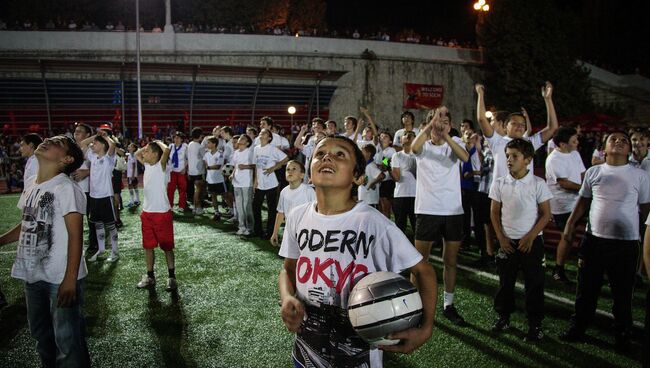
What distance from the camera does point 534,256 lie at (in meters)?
4.43

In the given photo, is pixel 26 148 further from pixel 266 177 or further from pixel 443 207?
pixel 443 207

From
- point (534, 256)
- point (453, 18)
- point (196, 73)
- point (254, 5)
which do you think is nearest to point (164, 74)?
point (196, 73)

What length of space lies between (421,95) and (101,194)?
26016mm

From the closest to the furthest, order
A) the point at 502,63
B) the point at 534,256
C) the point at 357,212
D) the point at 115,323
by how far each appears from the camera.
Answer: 1. the point at 357,212
2. the point at 534,256
3. the point at 115,323
4. the point at 502,63

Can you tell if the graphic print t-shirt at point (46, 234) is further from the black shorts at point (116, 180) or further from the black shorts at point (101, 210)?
the black shorts at point (116, 180)

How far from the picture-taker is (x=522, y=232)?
4469mm

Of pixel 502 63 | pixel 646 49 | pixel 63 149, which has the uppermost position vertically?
pixel 646 49

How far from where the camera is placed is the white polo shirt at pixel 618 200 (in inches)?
169

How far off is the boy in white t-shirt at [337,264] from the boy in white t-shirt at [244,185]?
23.3 ft

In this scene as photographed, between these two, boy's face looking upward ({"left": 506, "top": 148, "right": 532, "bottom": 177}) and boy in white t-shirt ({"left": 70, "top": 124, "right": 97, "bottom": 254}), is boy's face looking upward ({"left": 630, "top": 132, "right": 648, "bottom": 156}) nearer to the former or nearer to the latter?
boy's face looking upward ({"left": 506, "top": 148, "right": 532, "bottom": 177})

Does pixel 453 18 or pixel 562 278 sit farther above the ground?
pixel 453 18

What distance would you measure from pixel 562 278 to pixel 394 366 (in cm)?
347

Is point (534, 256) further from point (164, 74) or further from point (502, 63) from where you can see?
point (502, 63)

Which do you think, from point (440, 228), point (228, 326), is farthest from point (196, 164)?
point (440, 228)
